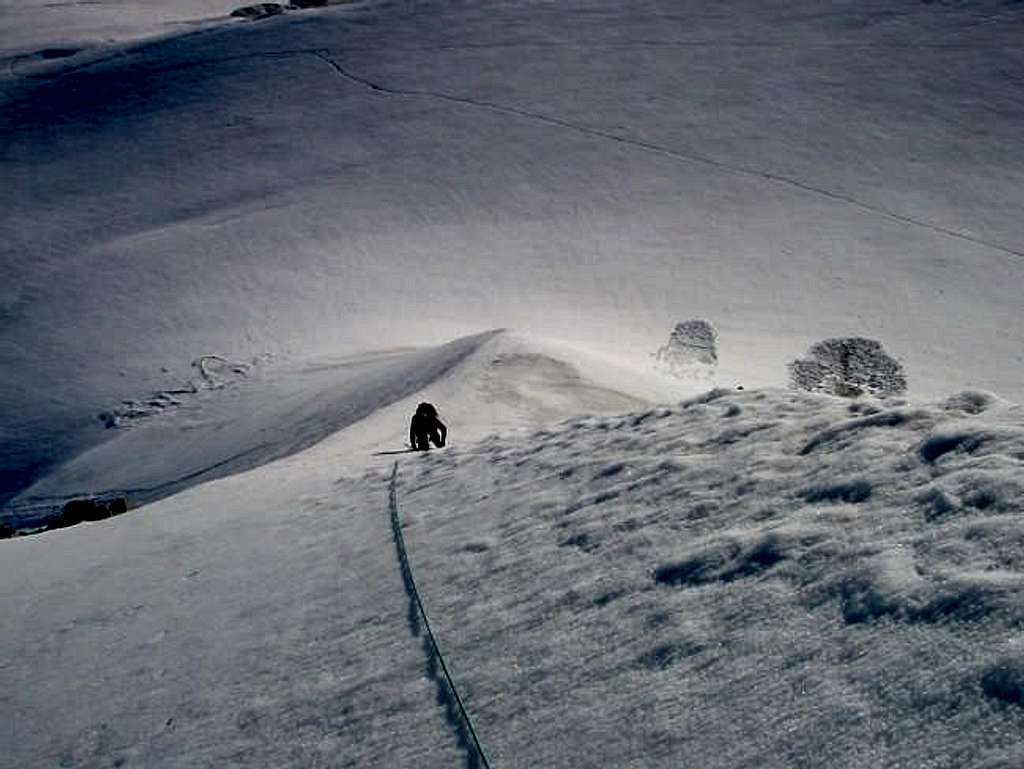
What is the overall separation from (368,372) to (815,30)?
19090 mm

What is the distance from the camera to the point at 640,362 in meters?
17.5

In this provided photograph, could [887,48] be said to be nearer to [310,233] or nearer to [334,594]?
[310,233]

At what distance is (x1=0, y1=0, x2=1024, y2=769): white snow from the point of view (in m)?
4.49

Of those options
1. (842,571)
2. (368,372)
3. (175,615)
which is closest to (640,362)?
(368,372)

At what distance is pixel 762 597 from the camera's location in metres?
4.66

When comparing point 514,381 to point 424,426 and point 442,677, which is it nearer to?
point 424,426

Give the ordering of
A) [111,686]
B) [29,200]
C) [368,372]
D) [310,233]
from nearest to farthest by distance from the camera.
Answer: [111,686] < [368,372] < [310,233] < [29,200]

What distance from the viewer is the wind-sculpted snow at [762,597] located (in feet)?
12.5

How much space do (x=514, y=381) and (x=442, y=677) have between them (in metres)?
9.25

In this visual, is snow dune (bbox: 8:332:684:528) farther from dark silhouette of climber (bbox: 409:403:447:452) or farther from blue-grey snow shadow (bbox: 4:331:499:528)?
dark silhouette of climber (bbox: 409:403:447:452)

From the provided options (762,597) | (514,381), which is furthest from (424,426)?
(762,597)

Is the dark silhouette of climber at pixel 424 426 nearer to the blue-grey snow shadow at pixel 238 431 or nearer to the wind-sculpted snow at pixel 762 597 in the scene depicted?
the blue-grey snow shadow at pixel 238 431

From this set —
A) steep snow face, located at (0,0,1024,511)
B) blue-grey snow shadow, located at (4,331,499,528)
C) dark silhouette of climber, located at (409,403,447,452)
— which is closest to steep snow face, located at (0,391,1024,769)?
dark silhouette of climber, located at (409,403,447,452)

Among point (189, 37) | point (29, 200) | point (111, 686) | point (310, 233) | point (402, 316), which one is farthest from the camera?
point (189, 37)
